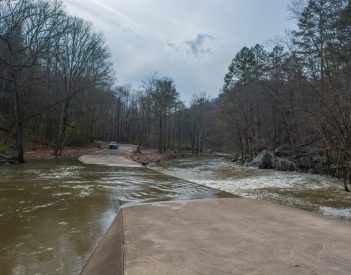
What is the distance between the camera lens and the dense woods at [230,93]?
15136 mm

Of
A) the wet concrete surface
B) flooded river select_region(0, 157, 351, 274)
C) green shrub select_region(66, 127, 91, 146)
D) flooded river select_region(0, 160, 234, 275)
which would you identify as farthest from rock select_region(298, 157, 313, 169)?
green shrub select_region(66, 127, 91, 146)

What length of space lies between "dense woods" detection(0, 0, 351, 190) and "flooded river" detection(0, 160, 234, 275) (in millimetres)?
6793

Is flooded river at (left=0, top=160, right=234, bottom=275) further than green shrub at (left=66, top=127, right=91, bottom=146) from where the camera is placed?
No

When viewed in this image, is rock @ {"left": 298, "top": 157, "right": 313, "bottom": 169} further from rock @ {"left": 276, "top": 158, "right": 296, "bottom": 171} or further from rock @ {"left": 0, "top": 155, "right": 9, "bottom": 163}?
rock @ {"left": 0, "top": 155, "right": 9, "bottom": 163}

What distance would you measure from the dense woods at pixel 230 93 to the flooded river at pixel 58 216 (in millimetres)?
6793

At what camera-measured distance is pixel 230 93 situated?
4484cm

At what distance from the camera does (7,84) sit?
39.0m

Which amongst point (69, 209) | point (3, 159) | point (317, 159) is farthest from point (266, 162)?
point (69, 209)

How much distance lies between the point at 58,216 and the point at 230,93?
126 feet

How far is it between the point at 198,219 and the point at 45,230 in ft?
10.1

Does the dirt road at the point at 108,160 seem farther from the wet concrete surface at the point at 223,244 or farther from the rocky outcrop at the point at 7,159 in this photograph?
the wet concrete surface at the point at 223,244

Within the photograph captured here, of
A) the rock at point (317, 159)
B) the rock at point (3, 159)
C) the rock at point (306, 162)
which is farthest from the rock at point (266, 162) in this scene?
the rock at point (3, 159)

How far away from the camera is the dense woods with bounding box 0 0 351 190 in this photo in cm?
1514

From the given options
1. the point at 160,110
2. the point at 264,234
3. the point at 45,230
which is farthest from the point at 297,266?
the point at 160,110
